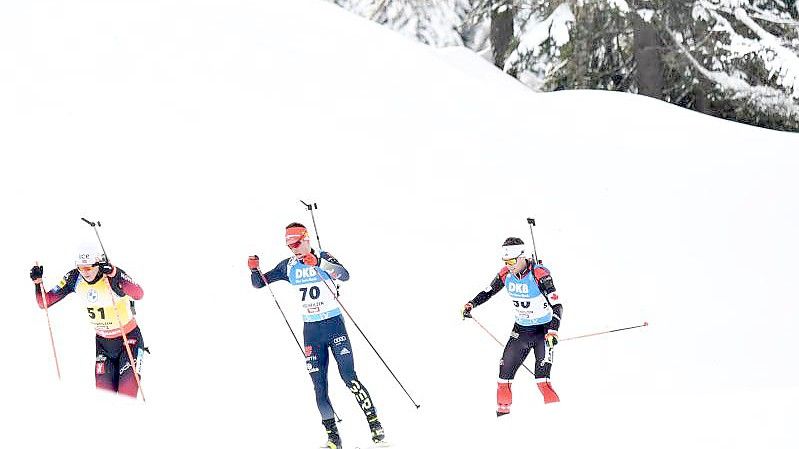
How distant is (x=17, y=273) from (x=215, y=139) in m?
3.76

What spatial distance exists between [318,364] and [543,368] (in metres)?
2.02

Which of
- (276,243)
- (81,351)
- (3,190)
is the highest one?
(3,190)

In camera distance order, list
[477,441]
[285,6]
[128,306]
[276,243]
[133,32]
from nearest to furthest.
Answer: [477,441] → [128,306] → [276,243] → [133,32] → [285,6]

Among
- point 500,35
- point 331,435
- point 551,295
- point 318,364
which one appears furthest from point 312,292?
point 500,35

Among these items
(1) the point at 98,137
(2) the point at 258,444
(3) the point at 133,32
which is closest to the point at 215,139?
(1) the point at 98,137

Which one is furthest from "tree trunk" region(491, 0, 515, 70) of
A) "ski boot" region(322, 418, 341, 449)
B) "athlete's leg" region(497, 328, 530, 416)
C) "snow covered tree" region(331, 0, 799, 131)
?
"ski boot" region(322, 418, 341, 449)

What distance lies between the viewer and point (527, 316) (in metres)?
8.89

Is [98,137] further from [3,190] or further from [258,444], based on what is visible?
[258,444]

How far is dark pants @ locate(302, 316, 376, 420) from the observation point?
8.32 meters

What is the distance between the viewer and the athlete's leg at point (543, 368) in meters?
8.73

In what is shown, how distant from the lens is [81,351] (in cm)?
1106

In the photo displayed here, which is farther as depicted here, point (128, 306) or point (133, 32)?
point (133, 32)

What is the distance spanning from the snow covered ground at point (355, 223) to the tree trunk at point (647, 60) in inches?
175

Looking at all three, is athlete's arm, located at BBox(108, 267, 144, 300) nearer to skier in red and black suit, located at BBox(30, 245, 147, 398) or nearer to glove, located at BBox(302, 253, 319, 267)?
skier in red and black suit, located at BBox(30, 245, 147, 398)
